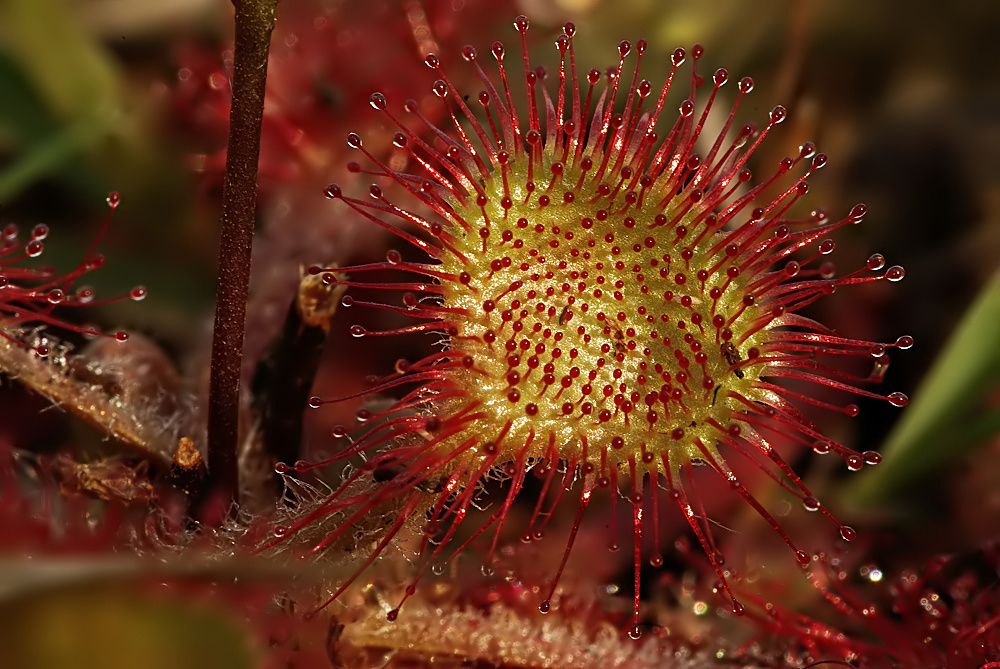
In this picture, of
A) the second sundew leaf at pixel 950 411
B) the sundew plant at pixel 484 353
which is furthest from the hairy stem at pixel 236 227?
the second sundew leaf at pixel 950 411

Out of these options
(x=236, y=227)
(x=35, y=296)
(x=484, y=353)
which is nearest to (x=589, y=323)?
(x=484, y=353)

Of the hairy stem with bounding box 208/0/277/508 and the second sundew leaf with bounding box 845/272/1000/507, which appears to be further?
the second sundew leaf with bounding box 845/272/1000/507

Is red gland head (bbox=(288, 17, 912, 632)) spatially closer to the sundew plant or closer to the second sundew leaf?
the sundew plant

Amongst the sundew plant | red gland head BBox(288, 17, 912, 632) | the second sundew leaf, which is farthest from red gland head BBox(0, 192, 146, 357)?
the second sundew leaf

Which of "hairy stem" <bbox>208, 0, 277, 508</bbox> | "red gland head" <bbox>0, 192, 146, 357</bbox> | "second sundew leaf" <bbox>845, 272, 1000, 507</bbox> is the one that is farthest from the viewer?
"second sundew leaf" <bbox>845, 272, 1000, 507</bbox>

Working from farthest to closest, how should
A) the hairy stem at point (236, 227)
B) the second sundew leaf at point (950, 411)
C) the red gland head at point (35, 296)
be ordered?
1. the second sundew leaf at point (950, 411)
2. the red gland head at point (35, 296)
3. the hairy stem at point (236, 227)

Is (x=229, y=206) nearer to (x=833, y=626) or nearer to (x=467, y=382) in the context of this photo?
(x=467, y=382)

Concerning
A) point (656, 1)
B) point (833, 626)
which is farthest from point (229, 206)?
point (656, 1)

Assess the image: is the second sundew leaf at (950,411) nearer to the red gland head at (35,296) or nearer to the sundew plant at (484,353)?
the sundew plant at (484,353)

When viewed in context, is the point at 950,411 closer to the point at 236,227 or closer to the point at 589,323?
the point at 589,323
